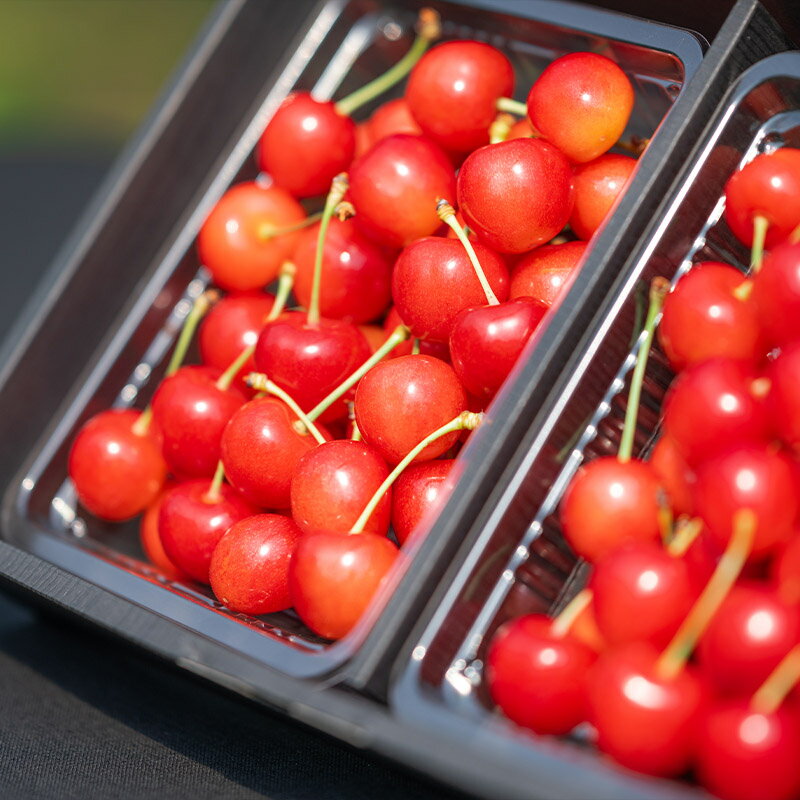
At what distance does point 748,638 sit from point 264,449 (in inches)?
16.4

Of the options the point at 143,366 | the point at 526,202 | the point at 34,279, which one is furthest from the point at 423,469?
the point at 34,279

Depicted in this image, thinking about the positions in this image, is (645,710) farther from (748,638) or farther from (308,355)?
(308,355)

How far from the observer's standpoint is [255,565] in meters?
0.79

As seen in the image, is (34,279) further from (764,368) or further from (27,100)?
(764,368)

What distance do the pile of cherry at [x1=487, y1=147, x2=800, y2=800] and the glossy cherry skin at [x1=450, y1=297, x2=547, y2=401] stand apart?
0.29 ft

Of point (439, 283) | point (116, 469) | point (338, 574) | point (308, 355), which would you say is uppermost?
point (439, 283)

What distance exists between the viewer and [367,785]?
2.53ft

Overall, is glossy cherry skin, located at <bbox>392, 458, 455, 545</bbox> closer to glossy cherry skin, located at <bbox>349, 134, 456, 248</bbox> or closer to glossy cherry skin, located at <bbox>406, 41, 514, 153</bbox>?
glossy cherry skin, located at <bbox>349, 134, 456, 248</bbox>

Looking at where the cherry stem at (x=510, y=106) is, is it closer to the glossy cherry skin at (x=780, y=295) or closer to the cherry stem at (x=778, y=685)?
the glossy cherry skin at (x=780, y=295)

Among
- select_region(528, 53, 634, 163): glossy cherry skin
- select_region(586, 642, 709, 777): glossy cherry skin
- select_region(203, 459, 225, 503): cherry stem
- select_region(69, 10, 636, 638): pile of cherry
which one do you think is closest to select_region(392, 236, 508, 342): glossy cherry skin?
→ select_region(69, 10, 636, 638): pile of cherry

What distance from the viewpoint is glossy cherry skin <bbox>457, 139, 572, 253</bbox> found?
2.55 feet

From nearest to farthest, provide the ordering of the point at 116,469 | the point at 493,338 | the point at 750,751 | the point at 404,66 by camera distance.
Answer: the point at 750,751 < the point at 493,338 < the point at 116,469 < the point at 404,66

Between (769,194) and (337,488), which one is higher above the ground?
(769,194)

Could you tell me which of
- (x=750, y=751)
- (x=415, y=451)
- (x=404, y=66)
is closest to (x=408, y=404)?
(x=415, y=451)
